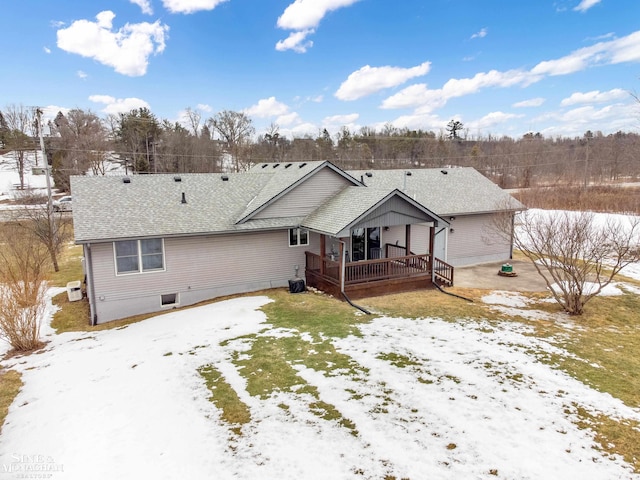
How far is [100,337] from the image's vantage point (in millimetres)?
11773

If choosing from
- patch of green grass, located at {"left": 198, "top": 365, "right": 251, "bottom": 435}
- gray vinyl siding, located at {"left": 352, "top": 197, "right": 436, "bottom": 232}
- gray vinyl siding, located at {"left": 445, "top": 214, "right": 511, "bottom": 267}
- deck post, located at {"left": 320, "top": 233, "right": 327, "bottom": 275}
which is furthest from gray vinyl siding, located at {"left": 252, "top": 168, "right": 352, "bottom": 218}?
patch of green grass, located at {"left": 198, "top": 365, "right": 251, "bottom": 435}

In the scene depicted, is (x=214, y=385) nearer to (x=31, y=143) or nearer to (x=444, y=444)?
(x=444, y=444)

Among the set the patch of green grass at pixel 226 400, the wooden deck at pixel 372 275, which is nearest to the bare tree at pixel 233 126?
the wooden deck at pixel 372 275

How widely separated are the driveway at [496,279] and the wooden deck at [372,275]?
4.58 ft

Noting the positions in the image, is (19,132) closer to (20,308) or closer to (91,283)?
(91,283)

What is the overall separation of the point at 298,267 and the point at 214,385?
840cm

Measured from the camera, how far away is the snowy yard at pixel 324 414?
5625mm

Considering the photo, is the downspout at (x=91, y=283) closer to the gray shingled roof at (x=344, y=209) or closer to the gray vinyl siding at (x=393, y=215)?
the gray shingled roof at (x=344, y=209)

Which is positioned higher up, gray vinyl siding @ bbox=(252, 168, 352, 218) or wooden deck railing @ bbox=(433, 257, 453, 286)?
gray vinyl siding @ bbox=(252, 168, 352, 218)

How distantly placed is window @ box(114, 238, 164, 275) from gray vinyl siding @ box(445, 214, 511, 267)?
13194 millimetres

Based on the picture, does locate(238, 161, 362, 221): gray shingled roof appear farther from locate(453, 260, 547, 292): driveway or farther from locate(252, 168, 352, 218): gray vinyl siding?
locate(453, 260, 547, 292): driveway

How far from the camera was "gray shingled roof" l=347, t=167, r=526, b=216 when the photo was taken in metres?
19.6

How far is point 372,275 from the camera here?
1470 centimetres

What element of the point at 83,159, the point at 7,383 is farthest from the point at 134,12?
the point at 83,159
